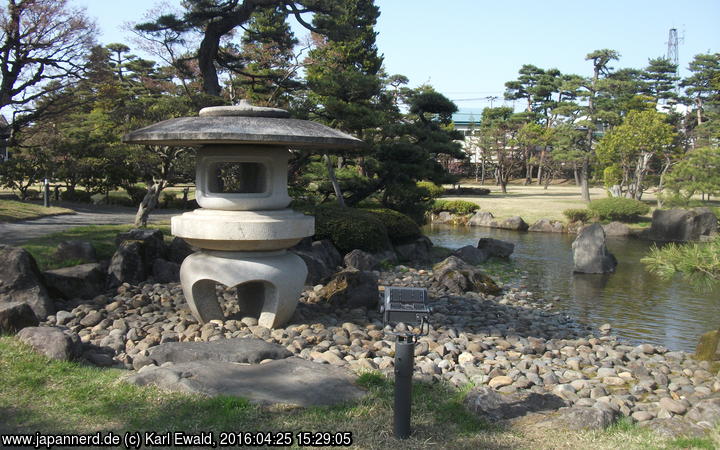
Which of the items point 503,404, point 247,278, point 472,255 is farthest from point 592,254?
point 503,404

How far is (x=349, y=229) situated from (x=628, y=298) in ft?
18.9

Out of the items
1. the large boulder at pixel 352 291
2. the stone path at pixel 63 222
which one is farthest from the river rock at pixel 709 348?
the stone path at pixel 63 222

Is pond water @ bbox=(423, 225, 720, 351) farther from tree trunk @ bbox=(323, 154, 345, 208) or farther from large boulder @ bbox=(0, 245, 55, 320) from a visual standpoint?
large boulder @ bbox=(0, 245, 55, 320)

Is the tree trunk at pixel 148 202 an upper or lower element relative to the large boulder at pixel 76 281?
upper

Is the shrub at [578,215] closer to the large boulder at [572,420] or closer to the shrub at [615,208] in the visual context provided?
the shrub at [615,208]

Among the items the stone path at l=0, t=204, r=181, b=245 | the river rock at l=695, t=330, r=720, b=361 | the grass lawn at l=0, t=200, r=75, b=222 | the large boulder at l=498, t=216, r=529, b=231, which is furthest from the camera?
the large boulder at l=498, t=216, r=529, b=231

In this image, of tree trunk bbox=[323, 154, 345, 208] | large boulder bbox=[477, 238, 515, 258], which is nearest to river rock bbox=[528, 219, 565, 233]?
large boulder bbox=[477, 238, 515, 258]

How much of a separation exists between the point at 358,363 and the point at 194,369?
167 cm

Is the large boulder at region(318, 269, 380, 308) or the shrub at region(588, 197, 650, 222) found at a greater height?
the shrub at region(588, 197, 650, 222)

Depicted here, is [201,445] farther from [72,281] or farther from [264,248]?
[72,281]

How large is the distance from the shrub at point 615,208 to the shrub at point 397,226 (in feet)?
41.8

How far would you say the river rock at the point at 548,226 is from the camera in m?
23.9

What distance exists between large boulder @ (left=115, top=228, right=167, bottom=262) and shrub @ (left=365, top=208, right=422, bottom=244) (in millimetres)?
6003

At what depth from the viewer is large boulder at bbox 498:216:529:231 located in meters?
24.1
